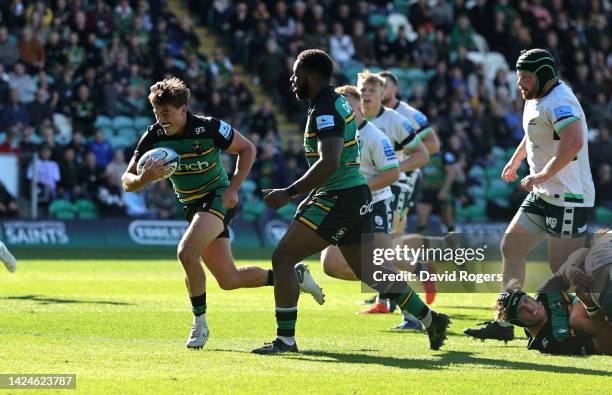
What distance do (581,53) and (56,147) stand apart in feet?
51.4

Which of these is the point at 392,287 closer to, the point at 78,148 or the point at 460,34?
the point at 78,148

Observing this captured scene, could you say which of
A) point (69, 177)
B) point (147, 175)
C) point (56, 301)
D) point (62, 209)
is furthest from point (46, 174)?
point (147, 175)

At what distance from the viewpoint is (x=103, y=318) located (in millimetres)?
12156

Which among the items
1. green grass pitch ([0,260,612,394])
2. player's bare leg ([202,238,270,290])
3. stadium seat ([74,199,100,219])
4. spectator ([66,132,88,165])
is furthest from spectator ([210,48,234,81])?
player's bare leg ([202,238,270,290])

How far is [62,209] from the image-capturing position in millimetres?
24219

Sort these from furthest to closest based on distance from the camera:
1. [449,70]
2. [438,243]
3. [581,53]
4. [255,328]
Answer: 1. [581,53]
2. [449,70]
3. [438,243]
4. [255,328]

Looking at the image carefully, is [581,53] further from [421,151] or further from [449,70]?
[421,151]

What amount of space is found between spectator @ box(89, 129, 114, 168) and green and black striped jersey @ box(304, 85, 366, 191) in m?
15.7

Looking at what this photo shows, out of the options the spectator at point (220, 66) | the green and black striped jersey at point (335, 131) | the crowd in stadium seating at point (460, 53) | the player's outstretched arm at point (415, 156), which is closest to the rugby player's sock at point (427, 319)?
the green and black striped jersey at point (335, 131)

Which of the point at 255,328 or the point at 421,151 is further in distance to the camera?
the point at 421,151

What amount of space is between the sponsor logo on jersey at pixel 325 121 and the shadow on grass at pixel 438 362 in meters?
1.84

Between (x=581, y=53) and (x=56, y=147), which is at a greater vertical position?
(x=581, y=53)

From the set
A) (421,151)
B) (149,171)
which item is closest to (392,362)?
(149,171)

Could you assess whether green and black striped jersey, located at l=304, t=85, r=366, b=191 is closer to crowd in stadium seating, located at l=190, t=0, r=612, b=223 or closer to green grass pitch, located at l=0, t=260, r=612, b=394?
green grass pitch, located at l=0, t=260, r=612, b=394
